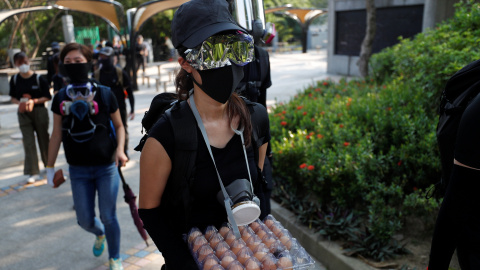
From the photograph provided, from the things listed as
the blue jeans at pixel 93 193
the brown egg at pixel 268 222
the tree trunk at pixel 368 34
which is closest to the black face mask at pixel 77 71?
the blue jeans at pixel 93 193

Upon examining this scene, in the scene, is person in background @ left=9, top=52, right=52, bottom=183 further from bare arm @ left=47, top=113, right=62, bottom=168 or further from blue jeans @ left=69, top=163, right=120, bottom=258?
blue jeans @ left=69, top=163, right=120, bottom=258

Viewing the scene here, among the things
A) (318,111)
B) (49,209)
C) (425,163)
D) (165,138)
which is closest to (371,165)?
(425,163)

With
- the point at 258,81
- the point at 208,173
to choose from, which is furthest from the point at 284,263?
the point at 258,81

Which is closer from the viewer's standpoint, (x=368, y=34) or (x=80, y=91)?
(x=80, y=91)

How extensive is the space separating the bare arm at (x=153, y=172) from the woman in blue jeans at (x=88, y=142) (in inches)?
79.5

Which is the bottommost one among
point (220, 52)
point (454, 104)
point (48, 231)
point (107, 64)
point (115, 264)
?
point (48, 231)

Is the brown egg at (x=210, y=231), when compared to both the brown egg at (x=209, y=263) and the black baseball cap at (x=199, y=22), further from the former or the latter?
the black baseball cap at (x=199, y=22)

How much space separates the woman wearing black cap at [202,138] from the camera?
1.95 metres

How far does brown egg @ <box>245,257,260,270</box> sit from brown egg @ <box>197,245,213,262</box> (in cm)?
17

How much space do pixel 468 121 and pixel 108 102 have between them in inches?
119

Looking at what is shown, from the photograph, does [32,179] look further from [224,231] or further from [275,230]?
[275,230]

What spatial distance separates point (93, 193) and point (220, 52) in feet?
8.34

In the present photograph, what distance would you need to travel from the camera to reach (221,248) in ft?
6.09

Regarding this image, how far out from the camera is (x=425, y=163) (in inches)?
180
